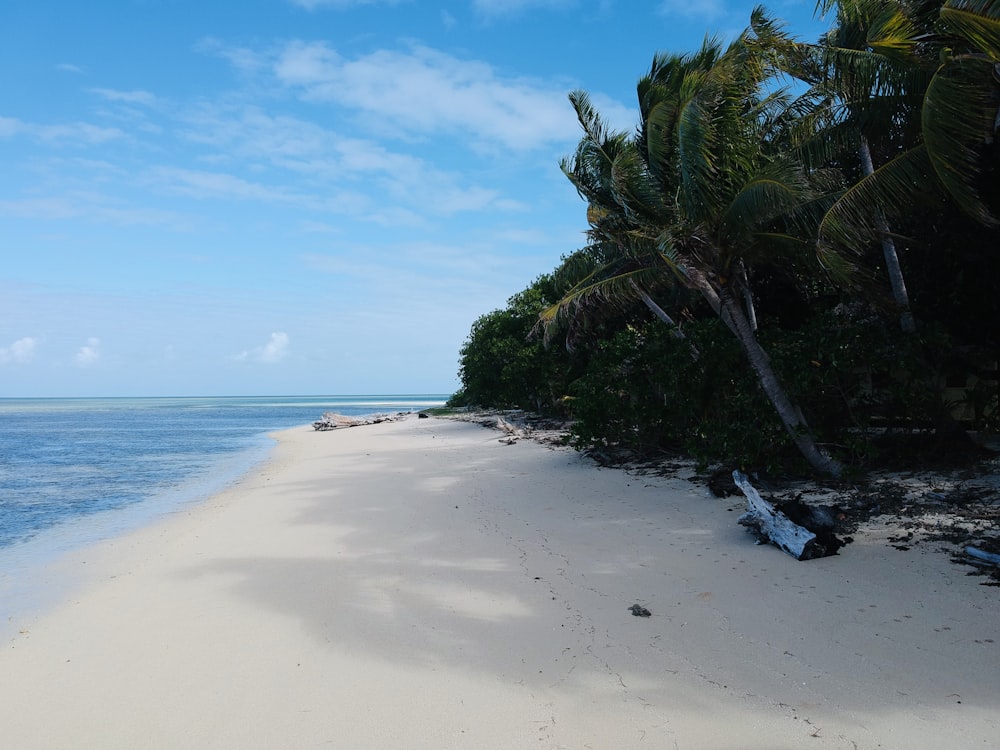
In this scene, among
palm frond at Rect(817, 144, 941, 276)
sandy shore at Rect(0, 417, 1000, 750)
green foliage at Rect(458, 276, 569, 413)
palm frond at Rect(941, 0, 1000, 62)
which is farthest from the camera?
green foliage at Rect(458, 276, 569, 413)

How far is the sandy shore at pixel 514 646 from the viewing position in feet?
10.3

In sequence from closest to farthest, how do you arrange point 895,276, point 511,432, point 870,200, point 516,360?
point 870,200 < point 895,276 < point 511,432 < point 516,360

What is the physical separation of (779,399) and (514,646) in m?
5.73

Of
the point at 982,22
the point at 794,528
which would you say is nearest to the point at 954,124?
the point at 982,22

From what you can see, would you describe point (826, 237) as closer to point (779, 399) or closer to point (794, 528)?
point (779, 399)

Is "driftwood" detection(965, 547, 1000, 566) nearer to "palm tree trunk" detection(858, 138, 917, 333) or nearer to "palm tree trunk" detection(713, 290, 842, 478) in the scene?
"palm tree trunk" detection(713, 290, 842, 478)

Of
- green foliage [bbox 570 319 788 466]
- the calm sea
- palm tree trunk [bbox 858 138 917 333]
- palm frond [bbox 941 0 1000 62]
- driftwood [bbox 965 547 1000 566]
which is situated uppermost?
palm frond [bbox 941 0 1000 62]

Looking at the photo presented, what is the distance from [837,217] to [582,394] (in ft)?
18.9

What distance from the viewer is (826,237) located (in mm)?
7512

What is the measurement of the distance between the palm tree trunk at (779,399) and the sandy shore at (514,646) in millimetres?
1857

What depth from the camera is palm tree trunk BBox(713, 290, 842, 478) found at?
26.8ft

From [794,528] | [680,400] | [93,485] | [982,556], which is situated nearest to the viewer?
[982,556]

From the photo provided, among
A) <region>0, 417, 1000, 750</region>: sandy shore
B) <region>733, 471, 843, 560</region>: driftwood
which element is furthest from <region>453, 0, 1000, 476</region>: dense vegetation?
<region>0, 417, 1000, 750</region>: sandy shore

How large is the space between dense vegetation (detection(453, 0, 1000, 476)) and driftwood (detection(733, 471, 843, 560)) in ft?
7.17
